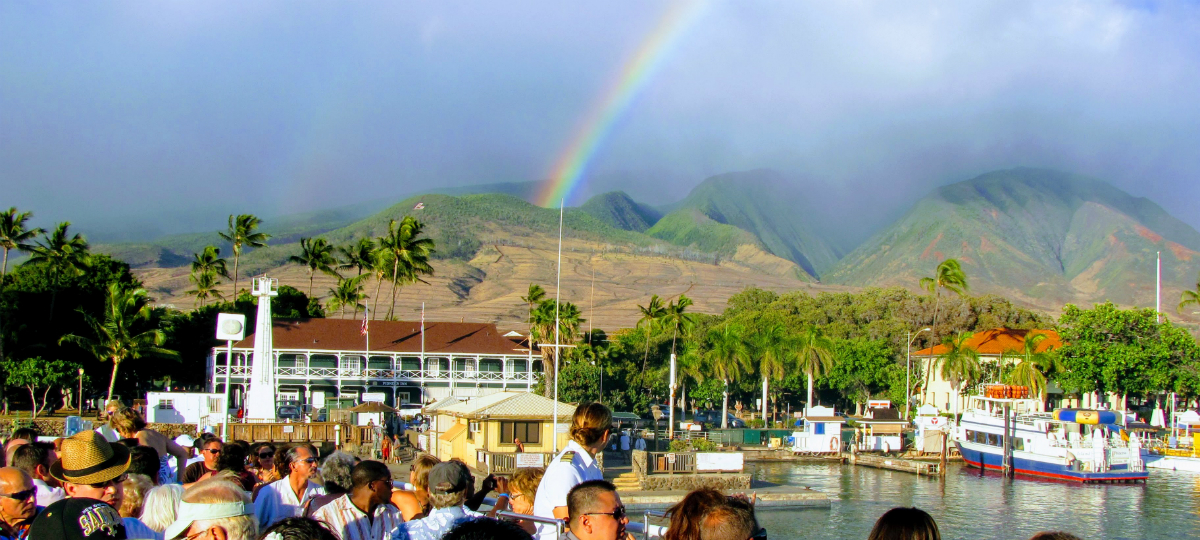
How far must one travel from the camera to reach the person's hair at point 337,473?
641 centimetres

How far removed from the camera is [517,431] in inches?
1289

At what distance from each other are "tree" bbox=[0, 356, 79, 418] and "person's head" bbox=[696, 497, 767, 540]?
2229 inches

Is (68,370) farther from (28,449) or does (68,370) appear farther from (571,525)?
(571,525)

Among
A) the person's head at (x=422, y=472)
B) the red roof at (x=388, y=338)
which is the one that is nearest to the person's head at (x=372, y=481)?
the person's head at (x=422, y=472)

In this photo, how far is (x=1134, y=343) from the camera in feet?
211

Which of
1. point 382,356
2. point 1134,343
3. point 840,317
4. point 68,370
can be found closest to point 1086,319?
point 1134,343

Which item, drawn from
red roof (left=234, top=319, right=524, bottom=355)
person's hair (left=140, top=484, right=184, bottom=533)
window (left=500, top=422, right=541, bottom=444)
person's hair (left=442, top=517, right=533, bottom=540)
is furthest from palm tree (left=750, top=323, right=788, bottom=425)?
person's hair (left=442, top=517, right=533, bottom=540)

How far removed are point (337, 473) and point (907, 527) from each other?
4.07 meters

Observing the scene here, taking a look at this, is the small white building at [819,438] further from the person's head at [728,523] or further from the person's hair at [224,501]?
the person's hair at [224,501]

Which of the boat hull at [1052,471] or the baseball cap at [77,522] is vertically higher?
the baseball cap at [77,522]

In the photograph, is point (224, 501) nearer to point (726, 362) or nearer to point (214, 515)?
point (214, 515)

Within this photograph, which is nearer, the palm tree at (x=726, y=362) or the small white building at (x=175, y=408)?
the small white building at (x=175, y=408)

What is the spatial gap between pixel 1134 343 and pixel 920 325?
29605 millimetres

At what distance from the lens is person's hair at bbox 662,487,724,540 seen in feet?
15.0
